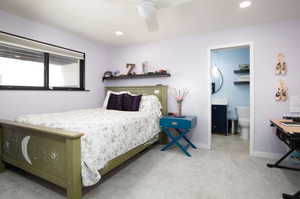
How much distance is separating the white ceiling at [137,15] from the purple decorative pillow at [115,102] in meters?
1.30

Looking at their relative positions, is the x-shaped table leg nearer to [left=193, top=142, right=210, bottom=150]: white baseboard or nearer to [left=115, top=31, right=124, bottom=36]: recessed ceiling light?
[left=193, top=142, right=210, bottom=150]: white baseboard

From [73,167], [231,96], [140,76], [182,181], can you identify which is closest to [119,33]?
[140,76]

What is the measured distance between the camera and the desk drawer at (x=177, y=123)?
2527 millimetres

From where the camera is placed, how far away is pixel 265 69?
2.51 metres

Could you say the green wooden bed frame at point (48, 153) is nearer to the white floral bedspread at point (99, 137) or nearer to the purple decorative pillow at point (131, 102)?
the white floral bedspread at point (99, 137)

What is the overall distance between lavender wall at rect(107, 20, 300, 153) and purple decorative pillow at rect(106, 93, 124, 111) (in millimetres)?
680

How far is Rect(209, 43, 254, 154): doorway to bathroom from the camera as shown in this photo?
371 cm

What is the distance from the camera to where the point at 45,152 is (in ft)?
5.06

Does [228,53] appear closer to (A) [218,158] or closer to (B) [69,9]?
(A) [218,158]

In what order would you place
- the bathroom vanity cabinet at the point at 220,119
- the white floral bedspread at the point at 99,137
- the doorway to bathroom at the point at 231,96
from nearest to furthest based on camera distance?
the white floral bedspread at the point at 99,137 < the doorway to bathroom at the point at 231,96 < the bathroom vanity cabinet at the point at 220,119

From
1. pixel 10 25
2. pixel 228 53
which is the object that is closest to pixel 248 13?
pixel 228 53

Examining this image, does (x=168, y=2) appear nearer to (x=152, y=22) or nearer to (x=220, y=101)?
(x=152, y=22)

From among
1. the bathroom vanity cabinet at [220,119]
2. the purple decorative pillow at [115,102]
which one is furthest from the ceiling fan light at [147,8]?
the bathroom vanity cabinet at [220,119]

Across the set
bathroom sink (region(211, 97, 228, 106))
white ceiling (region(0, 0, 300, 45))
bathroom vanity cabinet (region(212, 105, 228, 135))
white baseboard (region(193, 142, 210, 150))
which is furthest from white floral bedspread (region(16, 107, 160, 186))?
bathroom sink (region(211, 97, 228, 106))
